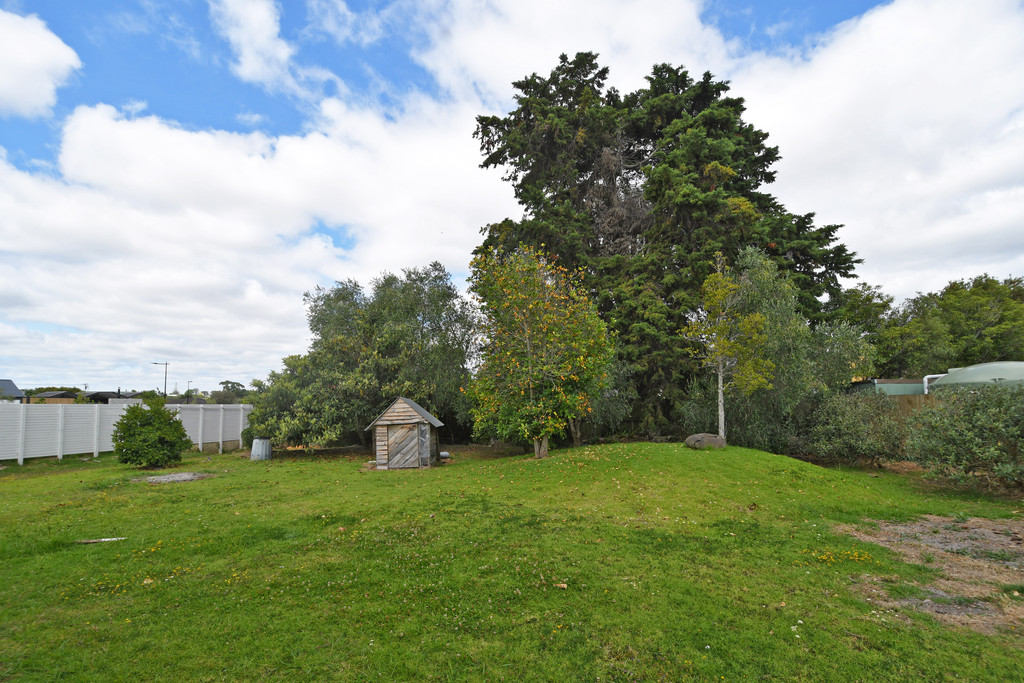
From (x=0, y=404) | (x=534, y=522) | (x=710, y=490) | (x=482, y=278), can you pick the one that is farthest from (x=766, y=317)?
(x=0, y=404)

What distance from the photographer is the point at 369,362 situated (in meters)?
25.5

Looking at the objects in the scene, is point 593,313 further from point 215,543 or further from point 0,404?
point 0,404

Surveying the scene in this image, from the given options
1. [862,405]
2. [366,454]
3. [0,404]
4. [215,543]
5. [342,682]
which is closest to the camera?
[342,682]

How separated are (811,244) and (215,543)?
30.5 meters

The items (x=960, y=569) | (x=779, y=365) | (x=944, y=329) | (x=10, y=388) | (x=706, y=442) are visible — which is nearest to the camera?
(x=960, y=569)

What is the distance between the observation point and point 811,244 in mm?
25891

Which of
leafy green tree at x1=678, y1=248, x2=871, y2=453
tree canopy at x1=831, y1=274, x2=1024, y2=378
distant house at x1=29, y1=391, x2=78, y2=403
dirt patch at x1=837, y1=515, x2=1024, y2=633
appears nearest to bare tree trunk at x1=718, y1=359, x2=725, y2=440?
leafy green tree at x1=678, y1=248, x2=871, y2=453

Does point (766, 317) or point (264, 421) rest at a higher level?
point (766, 317)

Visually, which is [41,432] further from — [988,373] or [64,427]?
[988,373]

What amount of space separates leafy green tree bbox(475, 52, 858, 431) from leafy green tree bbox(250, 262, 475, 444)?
5535mm

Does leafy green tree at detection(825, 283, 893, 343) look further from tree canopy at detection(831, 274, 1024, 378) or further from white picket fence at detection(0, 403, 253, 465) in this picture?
white picket fence at detection(0, 403, 253, 465)

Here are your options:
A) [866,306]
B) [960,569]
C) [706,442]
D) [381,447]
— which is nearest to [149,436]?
[381,447]

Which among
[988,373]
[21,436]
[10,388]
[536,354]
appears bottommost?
[21,436]

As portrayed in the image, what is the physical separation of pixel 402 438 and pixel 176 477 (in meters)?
8.26
